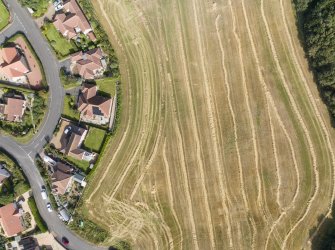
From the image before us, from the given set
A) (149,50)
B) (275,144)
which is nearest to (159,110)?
(149,50)

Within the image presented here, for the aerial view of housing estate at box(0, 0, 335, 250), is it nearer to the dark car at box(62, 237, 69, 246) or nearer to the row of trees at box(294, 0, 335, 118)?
the row of trees at box(294, 0, 335, 118)

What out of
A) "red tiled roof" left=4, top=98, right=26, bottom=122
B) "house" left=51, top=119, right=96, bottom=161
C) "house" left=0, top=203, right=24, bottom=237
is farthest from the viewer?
"house" left=51, top=119, right=96, bottom=161

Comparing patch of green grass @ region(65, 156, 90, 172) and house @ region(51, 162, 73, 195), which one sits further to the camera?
patch of green grass @ region(65, 156, 90, 172)

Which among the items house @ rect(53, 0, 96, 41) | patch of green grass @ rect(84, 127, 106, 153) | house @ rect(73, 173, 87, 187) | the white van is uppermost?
house @ rect(53, 0, 96, 41)

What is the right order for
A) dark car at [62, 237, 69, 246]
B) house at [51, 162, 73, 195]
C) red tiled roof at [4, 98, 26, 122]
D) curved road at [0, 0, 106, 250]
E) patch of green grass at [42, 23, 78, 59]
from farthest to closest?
patch of green grass at [42, 23, 78, 59] < curved road at [0, 0, 106, 250] < dark car at [62, 237, 69, 246] < red tiled roof at [4, 98, 26, 122] < house at [51, 162, 73, 195]

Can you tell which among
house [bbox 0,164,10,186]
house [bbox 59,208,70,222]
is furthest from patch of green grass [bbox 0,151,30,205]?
house [bbox 59,208,70,222]

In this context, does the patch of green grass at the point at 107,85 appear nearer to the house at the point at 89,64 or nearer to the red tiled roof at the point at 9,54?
the house at the point at 89,64

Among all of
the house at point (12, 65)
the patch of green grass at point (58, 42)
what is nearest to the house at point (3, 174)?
the house at point (12, 65)
